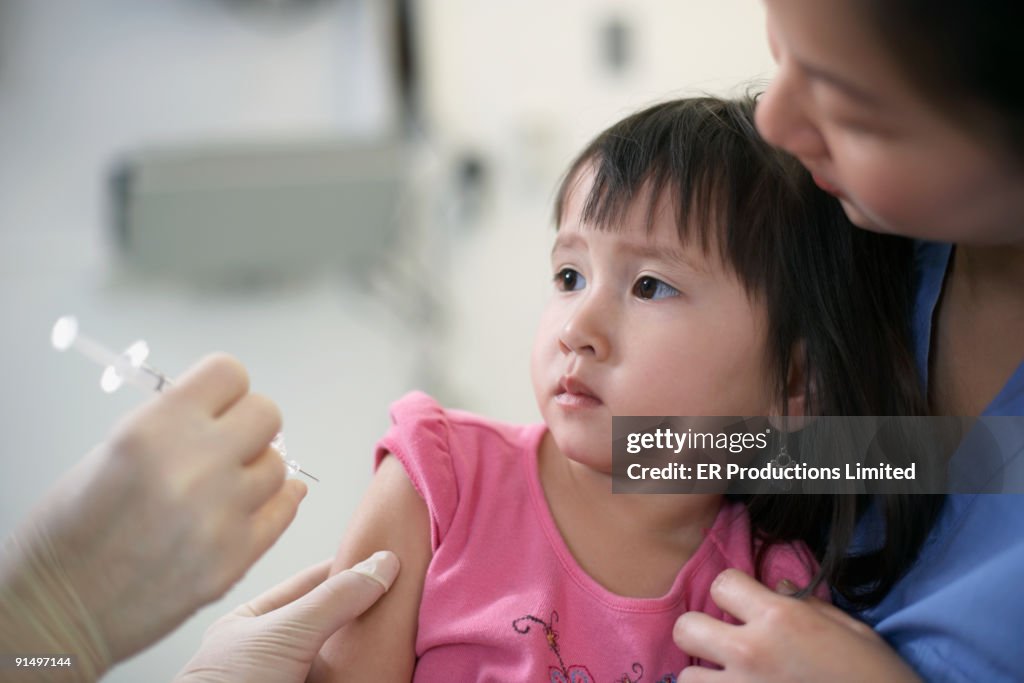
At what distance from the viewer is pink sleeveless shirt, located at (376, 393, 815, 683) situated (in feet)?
3.07

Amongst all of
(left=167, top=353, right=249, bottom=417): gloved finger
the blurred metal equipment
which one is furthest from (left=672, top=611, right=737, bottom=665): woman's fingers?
the blurred metal equipment

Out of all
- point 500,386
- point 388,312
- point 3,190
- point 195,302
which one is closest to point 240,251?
point 195,302

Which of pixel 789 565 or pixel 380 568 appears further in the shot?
pixel 789 565

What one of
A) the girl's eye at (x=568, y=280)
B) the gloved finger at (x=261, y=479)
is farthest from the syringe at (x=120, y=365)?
the girl's eye at (x=568, y=280)

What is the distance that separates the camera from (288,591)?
105 centimetres

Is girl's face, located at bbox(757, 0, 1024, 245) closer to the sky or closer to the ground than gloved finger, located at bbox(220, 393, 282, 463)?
closer to the sky

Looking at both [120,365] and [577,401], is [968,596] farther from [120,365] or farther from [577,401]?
[120,365]

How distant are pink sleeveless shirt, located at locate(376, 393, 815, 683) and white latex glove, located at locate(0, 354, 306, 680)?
0.87ft

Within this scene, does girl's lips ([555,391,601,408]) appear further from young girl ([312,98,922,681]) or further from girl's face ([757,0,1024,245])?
girl's face ([757,0,1024,245])

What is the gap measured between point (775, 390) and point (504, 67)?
2.43 m

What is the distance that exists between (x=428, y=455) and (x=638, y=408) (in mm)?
225

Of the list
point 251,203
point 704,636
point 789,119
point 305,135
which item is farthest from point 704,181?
point 305,135

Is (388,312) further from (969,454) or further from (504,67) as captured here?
(969,454)

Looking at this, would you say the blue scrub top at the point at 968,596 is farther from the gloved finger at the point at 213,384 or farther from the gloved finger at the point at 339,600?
the gloved finger at the point at 213,384
